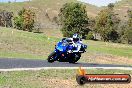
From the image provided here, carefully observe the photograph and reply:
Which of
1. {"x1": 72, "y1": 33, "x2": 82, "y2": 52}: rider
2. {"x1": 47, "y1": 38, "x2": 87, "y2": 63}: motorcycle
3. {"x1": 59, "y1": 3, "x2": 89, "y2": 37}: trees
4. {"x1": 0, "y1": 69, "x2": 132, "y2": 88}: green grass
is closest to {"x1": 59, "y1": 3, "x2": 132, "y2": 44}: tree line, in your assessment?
{"x1": 59, "y1": 3, "x2": 89, "y2": 37}: trees

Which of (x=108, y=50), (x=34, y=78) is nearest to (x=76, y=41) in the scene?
(x=34, y=78)

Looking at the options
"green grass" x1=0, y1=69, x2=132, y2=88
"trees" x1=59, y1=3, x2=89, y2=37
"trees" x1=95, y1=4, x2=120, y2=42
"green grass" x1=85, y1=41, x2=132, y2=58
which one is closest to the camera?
"green grass" x1=0, y1=69, x2=132, y2=88

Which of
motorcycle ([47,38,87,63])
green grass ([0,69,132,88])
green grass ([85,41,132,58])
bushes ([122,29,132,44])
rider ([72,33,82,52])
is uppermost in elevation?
rider ([72,33,82,52])

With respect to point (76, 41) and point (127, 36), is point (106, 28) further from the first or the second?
point (76, 41)

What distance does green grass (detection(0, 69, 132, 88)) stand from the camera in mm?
19266

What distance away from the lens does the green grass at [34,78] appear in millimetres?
19266

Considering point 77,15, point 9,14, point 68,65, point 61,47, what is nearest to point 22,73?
point 61,47

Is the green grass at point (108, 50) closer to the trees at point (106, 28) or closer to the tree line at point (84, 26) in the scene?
the tree line at point (84, 26)

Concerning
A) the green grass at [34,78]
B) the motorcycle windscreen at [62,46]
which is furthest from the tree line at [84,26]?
the motorcycle windscreen at [62,46]

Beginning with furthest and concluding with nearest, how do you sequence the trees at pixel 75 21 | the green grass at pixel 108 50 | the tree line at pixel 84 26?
1. the tree line at pixel 84 26
2. the trees at pixel 75 21
3. the green grass at pixel 108 50

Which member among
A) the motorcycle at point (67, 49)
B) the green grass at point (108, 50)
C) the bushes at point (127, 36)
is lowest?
the bushes at point (127, 36)

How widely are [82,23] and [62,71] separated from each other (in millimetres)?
111604

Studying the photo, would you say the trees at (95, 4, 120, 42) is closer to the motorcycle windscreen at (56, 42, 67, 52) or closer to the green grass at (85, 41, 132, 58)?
the green grass at (85, 41, 132, 58)

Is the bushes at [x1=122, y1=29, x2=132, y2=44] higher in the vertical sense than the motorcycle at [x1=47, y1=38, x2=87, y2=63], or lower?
lower
